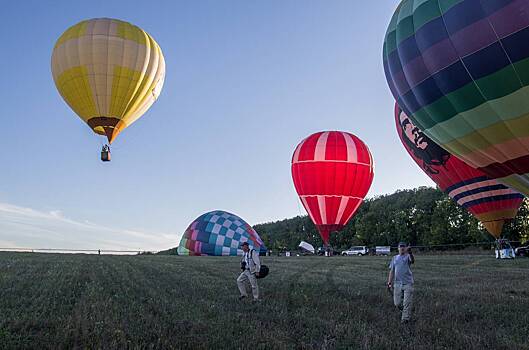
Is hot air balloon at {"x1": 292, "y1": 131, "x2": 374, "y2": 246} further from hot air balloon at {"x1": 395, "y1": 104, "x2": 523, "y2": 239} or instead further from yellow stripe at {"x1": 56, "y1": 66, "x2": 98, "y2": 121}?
yellow stripe at {"x1": 56, "y1": 66, "x2": 98, "y2": 121}

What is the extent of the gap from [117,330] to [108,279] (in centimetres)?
628

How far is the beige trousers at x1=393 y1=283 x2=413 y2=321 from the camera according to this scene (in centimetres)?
648

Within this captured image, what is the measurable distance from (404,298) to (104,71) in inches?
592

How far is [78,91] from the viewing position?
18266mm

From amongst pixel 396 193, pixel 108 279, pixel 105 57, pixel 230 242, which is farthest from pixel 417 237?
pixel 108 279

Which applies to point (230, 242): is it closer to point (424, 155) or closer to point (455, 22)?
point (424, 155)

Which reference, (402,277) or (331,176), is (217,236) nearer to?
(331,176)

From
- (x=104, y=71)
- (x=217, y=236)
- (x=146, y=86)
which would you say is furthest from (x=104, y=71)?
(x=217, y=236)

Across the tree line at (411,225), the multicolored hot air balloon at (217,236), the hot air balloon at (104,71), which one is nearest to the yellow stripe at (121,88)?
the hot air balloon at (104,71)

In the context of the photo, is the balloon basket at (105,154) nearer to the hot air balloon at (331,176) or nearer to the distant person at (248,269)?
the hot air balloon at (331,176)

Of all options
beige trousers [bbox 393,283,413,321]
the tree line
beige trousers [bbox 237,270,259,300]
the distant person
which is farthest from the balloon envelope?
the tree line

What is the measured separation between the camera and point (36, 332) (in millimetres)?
5156

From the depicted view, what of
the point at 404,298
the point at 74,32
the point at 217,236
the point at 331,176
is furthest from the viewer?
the point at 217,236

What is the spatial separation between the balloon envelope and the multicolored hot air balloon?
51.2 ft
